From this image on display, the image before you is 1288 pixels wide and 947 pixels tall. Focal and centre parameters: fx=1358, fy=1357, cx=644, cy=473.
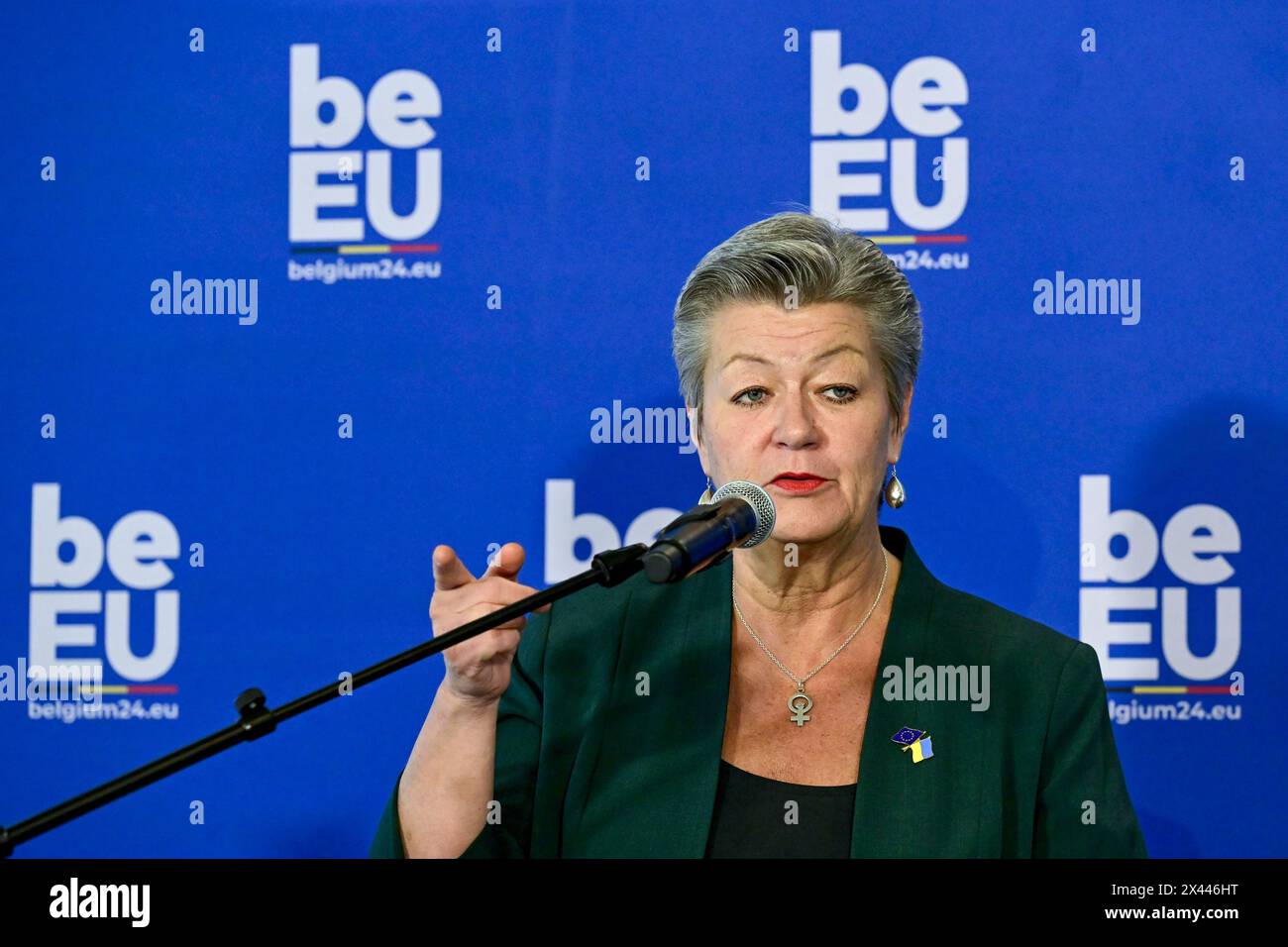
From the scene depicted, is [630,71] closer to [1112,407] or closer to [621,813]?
[1112,407]

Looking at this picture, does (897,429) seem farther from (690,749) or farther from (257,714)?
(257,714)

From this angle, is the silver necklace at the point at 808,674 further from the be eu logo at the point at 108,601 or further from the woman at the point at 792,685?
the be eu logo at the point at 108,601

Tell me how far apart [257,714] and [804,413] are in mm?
1019

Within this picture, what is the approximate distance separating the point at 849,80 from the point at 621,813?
1505mm

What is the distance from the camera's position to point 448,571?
169cm

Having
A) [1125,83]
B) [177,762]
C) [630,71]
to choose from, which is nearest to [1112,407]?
[1125,83]

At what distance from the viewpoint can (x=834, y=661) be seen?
7.17 ft

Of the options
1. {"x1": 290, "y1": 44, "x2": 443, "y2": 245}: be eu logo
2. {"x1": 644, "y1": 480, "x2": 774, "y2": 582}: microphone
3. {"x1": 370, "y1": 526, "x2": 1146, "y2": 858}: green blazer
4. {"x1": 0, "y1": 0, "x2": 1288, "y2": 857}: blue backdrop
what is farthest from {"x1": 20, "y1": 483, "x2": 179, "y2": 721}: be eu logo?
{"x1": 644, "y1": 480, "x2": 774, "y2": 582}: microphone

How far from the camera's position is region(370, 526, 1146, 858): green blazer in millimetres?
1964

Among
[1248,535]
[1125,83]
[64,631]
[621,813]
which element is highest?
[1125,83]

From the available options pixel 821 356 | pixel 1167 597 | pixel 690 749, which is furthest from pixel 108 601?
pixel 1167 597

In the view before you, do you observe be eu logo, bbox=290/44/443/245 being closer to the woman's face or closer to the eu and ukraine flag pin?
the woman's face
